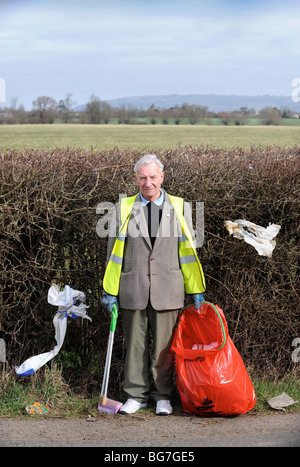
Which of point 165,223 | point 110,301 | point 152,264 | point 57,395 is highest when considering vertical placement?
point 165,223

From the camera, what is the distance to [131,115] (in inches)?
2160

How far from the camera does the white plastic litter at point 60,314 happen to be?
15.0ft

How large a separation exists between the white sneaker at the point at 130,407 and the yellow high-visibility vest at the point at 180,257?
905mm

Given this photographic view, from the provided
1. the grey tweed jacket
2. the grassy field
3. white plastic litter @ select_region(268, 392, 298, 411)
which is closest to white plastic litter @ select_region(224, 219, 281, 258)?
the grey tweed jacket

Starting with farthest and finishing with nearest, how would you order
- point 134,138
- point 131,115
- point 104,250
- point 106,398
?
point 131,115 → point 134,138 → point 104,250 → point 106,398

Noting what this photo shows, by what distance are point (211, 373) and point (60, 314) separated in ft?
4.36

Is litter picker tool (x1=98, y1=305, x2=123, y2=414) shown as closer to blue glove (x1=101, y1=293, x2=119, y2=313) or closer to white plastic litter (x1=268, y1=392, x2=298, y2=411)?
blue glove (x1=101, y1=293, x2=119, y2=313)

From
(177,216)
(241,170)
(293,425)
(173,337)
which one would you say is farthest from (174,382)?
(241,170)

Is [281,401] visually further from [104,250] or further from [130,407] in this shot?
[104,250]

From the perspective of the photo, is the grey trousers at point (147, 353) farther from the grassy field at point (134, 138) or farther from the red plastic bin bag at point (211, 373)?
the grassy field at point (134, 138)

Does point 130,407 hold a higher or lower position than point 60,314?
lower

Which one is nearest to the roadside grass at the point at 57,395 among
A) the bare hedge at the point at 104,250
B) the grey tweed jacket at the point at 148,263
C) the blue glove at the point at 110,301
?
the bare hedge at the point at 104,250

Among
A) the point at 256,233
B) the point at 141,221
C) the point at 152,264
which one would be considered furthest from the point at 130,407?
the point at 256,233

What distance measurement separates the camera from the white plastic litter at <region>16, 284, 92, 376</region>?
4582 mm
